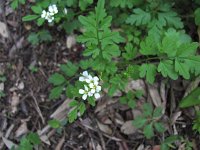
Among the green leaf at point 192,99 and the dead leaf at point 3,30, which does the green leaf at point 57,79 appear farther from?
the green leaf at point 192,99

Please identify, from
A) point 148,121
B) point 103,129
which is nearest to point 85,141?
point 103,129

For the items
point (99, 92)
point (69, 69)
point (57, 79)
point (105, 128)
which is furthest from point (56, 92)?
point (105, 128)

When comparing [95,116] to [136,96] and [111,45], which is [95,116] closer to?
[136,96]

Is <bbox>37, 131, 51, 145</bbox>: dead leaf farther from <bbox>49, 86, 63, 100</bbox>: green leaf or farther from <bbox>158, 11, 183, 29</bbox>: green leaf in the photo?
<bbox>158, 11, 183, 29</bbox>: green leaf

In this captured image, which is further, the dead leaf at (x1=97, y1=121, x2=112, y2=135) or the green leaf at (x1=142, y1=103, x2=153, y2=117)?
the dead leaf at (x1=97, y1=121, x2=112, y2=135)

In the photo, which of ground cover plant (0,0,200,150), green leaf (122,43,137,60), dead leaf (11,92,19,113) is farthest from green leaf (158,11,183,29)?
dead leaf (11,92,19,113)
